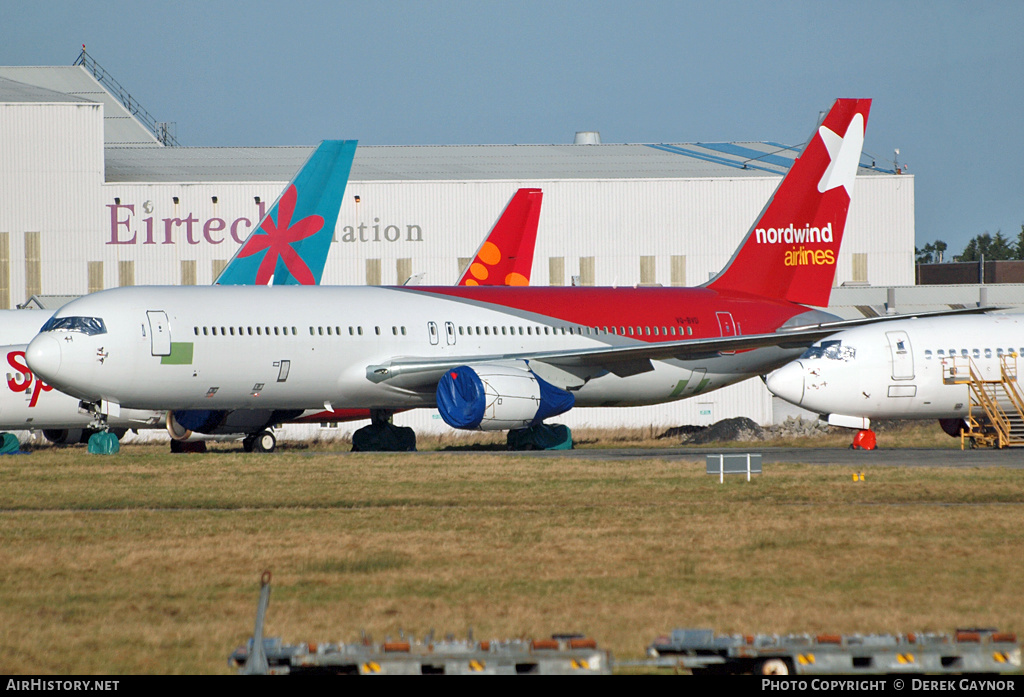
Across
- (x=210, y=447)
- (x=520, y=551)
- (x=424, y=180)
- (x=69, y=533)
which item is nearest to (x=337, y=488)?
(x=69, y=533)

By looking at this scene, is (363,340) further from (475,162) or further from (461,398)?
(475,162)

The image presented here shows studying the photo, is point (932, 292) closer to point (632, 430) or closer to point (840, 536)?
point (632, 430)

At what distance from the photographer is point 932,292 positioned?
50.6 m

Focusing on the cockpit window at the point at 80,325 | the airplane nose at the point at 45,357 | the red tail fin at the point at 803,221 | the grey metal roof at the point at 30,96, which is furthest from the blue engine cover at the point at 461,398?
the grey metal roof at the point at 30,96

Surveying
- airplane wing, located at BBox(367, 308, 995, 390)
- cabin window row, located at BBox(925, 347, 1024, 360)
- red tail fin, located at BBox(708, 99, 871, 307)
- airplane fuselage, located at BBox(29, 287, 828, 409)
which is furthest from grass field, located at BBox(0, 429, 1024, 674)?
red tail fin, located at BBox(708, 99, 871, 307)

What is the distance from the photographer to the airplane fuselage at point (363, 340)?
99.5 ft

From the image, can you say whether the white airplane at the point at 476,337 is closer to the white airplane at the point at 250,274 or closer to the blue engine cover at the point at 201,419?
the white airplane at the point at 250,274

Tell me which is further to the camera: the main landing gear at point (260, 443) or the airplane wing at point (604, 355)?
the main landing gear at point (260, 443)

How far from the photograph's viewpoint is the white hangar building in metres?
52.5

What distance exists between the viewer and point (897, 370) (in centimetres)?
3488

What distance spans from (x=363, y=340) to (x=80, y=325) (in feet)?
22.3

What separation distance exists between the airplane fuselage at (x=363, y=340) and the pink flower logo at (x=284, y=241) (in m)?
A: 7.61

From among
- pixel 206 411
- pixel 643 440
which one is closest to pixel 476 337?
pixel 206 411

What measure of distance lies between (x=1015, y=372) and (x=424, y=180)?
89.2ft
